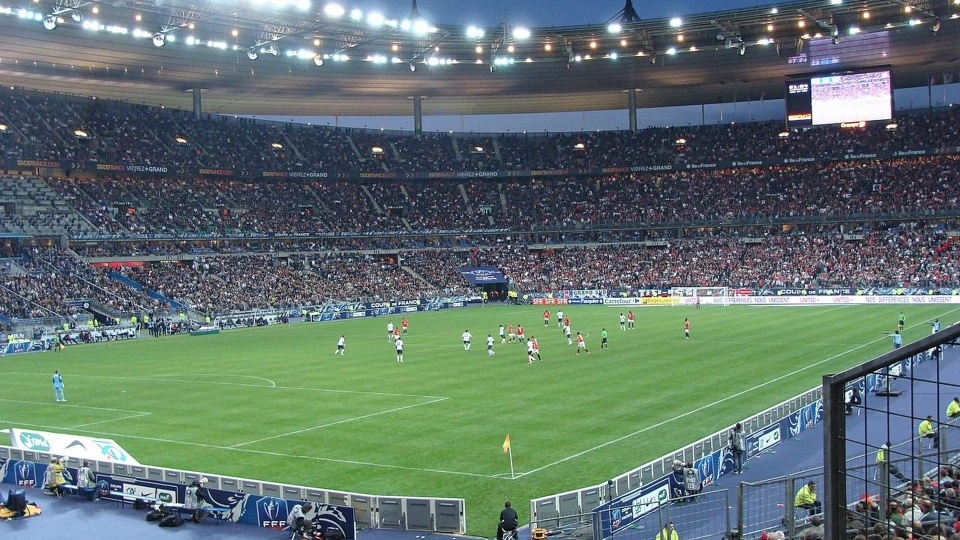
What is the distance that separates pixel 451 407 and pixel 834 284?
188ft

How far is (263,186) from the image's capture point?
3878 inches

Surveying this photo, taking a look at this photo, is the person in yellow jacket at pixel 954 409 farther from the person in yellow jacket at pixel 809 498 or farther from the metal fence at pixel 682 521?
the person in yellow jacket at pixel 809 498

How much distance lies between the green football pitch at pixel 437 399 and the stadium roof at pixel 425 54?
21146 millimetres

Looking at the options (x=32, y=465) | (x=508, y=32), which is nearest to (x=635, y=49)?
(x=508, y=32)

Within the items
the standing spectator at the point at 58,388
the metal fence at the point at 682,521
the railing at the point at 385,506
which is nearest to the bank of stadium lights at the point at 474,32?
the standing spectator at the point at 58,388

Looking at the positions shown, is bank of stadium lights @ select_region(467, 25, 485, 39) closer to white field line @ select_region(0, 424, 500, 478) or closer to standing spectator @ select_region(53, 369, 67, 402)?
standing spectator @ select_region(53, 369, 67, 402)

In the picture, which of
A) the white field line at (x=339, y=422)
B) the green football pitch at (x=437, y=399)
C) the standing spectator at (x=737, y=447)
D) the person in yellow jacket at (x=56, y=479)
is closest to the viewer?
the standing spectator at (x=737, y=447)

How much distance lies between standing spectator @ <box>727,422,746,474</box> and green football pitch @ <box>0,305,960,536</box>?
233 cm

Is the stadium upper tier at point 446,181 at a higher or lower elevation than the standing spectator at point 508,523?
higher

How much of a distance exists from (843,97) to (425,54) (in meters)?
34.0

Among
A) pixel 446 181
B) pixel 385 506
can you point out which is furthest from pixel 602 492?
pixel 446 181

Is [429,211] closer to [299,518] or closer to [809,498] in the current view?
[299,518]

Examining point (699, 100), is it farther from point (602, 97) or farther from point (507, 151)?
point (507, 151)

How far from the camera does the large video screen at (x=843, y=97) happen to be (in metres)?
68.1
